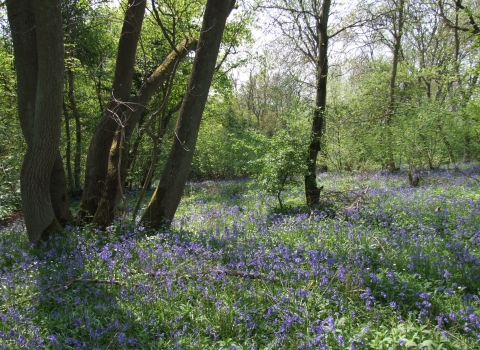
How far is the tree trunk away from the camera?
852 centimetres

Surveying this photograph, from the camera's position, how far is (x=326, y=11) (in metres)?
8.62

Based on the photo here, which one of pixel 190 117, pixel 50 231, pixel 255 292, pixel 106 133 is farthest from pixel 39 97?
pixel 255 292

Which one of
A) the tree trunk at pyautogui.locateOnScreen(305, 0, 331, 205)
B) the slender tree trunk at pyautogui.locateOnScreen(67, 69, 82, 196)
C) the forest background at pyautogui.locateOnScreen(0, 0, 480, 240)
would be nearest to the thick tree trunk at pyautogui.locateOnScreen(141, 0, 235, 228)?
the forest background at pyautogui.locateOnScreen(0, 0, 480, 240)

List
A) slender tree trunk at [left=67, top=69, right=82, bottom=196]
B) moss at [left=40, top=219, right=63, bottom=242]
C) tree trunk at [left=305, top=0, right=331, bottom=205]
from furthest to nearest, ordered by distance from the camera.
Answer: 1. slender tree trunk at [left=67, top=69, right=82, bottom=196]
2. tree trunk at [left=305, top=0, right=331, bottom=205]
3. moss at [left=40, top=219, right=63, bottom=242]

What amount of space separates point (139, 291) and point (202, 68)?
4.18m

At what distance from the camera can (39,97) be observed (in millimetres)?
5195

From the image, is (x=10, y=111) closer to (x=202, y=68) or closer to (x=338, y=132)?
(x=202, y=68)

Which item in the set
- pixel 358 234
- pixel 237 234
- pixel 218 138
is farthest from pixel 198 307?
pixel 218 138

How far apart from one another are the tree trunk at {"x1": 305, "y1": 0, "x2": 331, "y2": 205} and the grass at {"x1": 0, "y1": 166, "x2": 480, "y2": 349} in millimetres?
2923

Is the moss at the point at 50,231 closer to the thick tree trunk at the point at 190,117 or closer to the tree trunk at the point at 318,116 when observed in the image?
the thick tree trunk at the point at 190,117

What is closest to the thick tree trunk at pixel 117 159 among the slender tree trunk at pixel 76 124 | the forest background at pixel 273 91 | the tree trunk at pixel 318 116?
the forest background at pixel 273 91

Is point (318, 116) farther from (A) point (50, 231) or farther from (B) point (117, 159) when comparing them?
(A) point (50, 231)

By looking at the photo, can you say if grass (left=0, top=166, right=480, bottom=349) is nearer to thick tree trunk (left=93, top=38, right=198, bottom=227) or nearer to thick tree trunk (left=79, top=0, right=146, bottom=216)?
thick tree trunk (left=93, top=38, right=198, bottom=227)

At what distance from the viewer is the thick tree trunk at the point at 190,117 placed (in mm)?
6117
